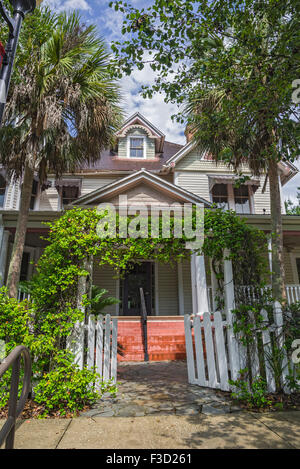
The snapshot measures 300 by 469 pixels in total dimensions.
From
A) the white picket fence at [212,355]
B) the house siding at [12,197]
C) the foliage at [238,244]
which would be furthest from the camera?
the house siding at [12,197]

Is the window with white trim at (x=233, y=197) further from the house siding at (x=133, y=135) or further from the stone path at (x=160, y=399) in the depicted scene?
the stone path at (x=160, y=399)

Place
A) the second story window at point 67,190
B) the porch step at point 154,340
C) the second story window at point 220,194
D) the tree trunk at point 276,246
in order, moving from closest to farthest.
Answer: the tree trunk at point 276,246 → the porch step at point 154,340 → the second story window at point 67,190 → the second story window at point 220,194

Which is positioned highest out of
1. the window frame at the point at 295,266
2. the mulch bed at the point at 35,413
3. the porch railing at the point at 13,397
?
the window frame at the point at 295,266

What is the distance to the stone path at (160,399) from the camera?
3758 mm

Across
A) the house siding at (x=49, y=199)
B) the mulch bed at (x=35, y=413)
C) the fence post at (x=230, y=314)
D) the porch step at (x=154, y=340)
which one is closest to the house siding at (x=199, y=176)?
the house siding at (x=49, y=199)

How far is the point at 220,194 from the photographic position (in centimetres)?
1428

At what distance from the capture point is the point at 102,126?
879cm

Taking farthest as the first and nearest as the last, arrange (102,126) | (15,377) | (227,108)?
(102,126) → (227,108) → (15,377)

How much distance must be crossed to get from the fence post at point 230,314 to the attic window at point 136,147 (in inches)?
462

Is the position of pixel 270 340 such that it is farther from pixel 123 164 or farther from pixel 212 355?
pixel 123 164
